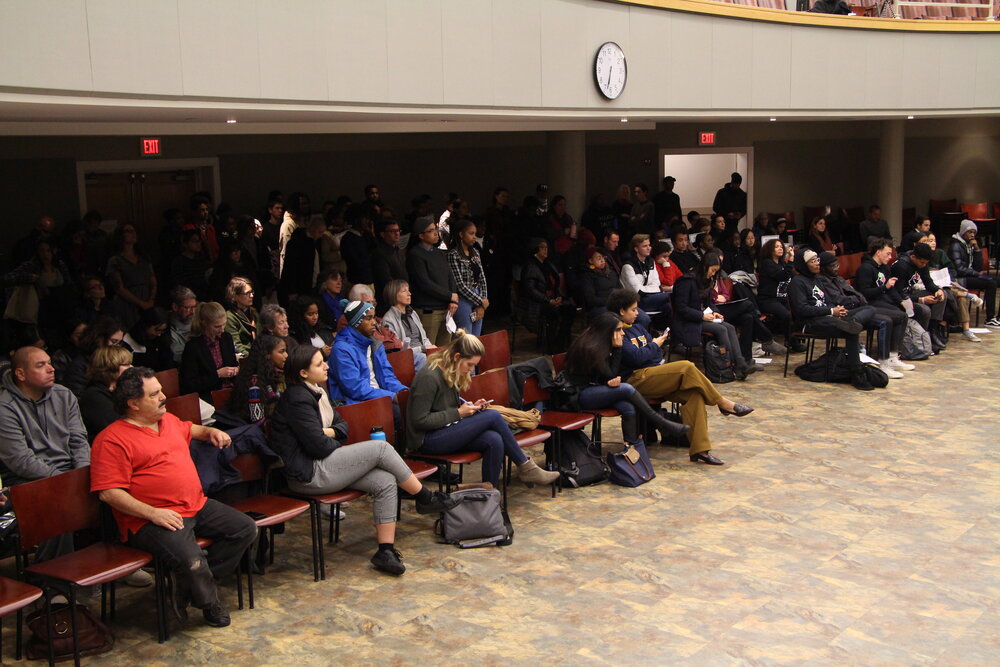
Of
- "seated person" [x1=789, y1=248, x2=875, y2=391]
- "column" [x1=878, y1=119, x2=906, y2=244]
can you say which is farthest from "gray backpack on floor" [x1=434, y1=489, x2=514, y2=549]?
"column" [x1=878, y1=119, x2=906, y2=244]

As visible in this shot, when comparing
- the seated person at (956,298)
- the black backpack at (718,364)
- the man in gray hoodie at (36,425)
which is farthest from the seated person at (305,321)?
the seated person at (956,298)

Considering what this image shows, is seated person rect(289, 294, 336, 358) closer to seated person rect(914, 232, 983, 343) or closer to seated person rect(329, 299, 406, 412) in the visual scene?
seated person rect(329, 299, 406, 412)

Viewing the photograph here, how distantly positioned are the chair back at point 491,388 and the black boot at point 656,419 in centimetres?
93

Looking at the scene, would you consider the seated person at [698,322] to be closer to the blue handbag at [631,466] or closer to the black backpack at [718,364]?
the black backpack at [718,364]

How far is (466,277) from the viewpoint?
9.98 metres

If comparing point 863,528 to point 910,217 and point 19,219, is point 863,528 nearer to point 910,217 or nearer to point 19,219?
point 19,219

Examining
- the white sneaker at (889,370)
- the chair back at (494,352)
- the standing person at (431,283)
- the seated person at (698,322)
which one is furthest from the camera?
the white sneaker at (889,370)

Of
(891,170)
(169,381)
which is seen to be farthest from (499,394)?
(891,170)

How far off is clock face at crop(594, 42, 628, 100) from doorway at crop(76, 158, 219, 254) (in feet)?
15.5

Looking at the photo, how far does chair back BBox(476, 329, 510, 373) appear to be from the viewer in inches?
339

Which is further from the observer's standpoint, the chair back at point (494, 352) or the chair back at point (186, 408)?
the chair back at point (494, 352)

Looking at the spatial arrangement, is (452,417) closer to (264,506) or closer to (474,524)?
(474,524)

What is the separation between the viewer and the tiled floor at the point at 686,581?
5039mm

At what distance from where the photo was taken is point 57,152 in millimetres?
10789
